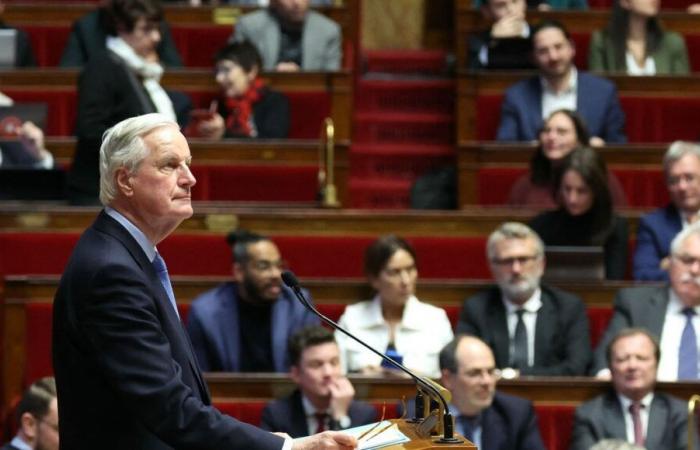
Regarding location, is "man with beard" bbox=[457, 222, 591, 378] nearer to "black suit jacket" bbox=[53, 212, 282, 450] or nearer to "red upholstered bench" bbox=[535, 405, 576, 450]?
"red upholstered bench" bbox=[535, 405, 576, 450]

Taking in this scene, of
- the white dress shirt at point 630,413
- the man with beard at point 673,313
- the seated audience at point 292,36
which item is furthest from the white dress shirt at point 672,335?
the seated audience at point 292,36

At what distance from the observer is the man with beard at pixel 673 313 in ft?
10.7

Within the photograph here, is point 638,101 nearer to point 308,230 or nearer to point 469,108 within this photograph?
point 469,108

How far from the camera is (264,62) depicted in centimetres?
457

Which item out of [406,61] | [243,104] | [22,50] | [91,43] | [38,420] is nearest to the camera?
[38,420]

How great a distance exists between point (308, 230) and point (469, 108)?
2.97 ft

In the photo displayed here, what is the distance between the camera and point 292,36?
15.0 ft

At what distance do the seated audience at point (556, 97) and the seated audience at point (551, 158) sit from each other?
0.32 metres

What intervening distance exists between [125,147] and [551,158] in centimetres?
241

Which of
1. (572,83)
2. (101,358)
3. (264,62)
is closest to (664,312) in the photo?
(572,83)

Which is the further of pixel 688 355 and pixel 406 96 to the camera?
pixel 406 96

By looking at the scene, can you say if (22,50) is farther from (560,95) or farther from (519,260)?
(519,260)

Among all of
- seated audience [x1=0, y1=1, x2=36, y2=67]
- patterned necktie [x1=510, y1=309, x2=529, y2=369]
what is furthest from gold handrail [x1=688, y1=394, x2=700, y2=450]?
seated audience [x1=0, y1=1, x2=36, y2=67]

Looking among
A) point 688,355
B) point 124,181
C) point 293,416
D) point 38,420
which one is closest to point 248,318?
point 293,416
